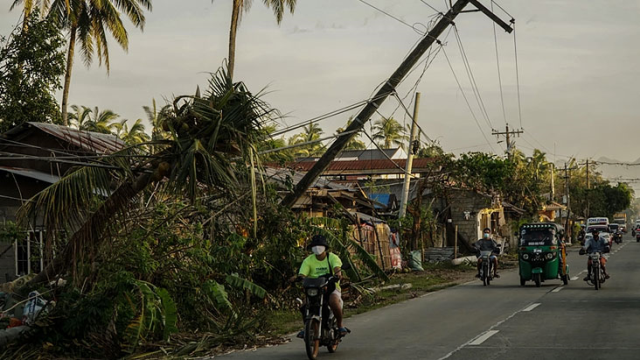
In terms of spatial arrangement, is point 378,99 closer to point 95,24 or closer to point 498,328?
point 498,328

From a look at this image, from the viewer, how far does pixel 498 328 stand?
14.6m

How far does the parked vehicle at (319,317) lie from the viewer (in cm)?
1145

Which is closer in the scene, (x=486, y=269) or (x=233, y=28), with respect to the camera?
(x=486, y=269)

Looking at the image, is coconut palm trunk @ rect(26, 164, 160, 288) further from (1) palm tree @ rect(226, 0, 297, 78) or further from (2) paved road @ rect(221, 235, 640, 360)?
(1) palm tree @ rect(226, 0, 297, 78)

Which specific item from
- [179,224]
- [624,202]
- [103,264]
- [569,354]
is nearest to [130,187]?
[103,264]

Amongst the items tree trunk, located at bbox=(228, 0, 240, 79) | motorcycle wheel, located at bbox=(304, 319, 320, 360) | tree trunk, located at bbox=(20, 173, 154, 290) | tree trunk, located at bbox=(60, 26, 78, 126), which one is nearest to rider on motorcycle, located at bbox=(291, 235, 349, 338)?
motorcycle wheel, located at bbox=(304, 319, 320, 360)

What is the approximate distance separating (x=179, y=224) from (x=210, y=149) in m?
3.82

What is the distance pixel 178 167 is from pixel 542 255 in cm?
1601

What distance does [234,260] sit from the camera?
16047 millimetres

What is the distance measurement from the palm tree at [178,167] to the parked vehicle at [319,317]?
2.04 m

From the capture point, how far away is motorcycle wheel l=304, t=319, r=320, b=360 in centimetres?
1121

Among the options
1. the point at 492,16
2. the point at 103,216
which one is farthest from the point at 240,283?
the point at 492,16

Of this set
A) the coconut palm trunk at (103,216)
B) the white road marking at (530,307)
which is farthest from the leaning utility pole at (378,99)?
the coconut palm trunk at (103,216)

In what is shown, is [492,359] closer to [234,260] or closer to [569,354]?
[569,354]
